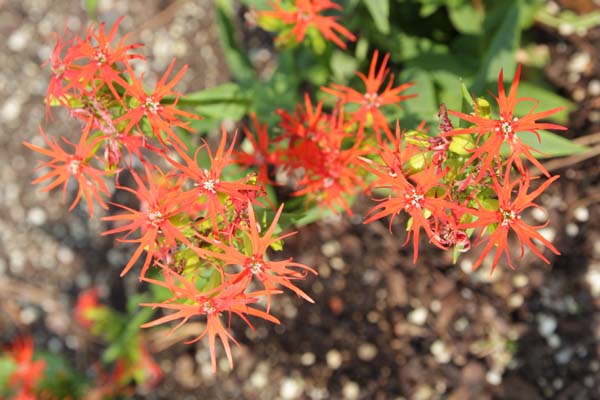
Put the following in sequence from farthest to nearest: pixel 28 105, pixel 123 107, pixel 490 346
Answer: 1. pixel 28 105
2. pixel 490 346
3. pixel 123 107

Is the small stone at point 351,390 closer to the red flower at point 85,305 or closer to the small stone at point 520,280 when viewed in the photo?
the small stone at point 520,280

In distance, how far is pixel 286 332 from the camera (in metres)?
2.12

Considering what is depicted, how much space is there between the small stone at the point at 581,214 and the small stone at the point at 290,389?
1118 millimetres

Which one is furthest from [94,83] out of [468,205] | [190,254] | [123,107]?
[468,205]

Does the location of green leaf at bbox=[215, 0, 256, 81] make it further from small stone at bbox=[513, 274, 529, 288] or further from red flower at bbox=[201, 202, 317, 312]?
small stone at bbox=[513, 274, 529, 288]

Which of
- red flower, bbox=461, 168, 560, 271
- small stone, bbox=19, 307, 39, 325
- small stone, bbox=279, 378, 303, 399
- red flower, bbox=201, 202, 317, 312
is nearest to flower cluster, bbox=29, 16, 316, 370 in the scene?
red flower, bbox=201, 202, 317, 312

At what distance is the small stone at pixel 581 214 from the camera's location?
75.0 inches

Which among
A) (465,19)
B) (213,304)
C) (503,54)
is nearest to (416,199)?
(213,304)

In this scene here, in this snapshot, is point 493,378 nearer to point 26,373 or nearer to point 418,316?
point 418,316

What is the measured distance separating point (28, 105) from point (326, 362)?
183cm

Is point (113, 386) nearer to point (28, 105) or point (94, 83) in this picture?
point (28, 105)

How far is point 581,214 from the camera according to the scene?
191 cm

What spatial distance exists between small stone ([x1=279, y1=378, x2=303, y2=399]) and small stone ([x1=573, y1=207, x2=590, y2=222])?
44.0 inches

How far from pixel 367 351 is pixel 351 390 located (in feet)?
0.48
